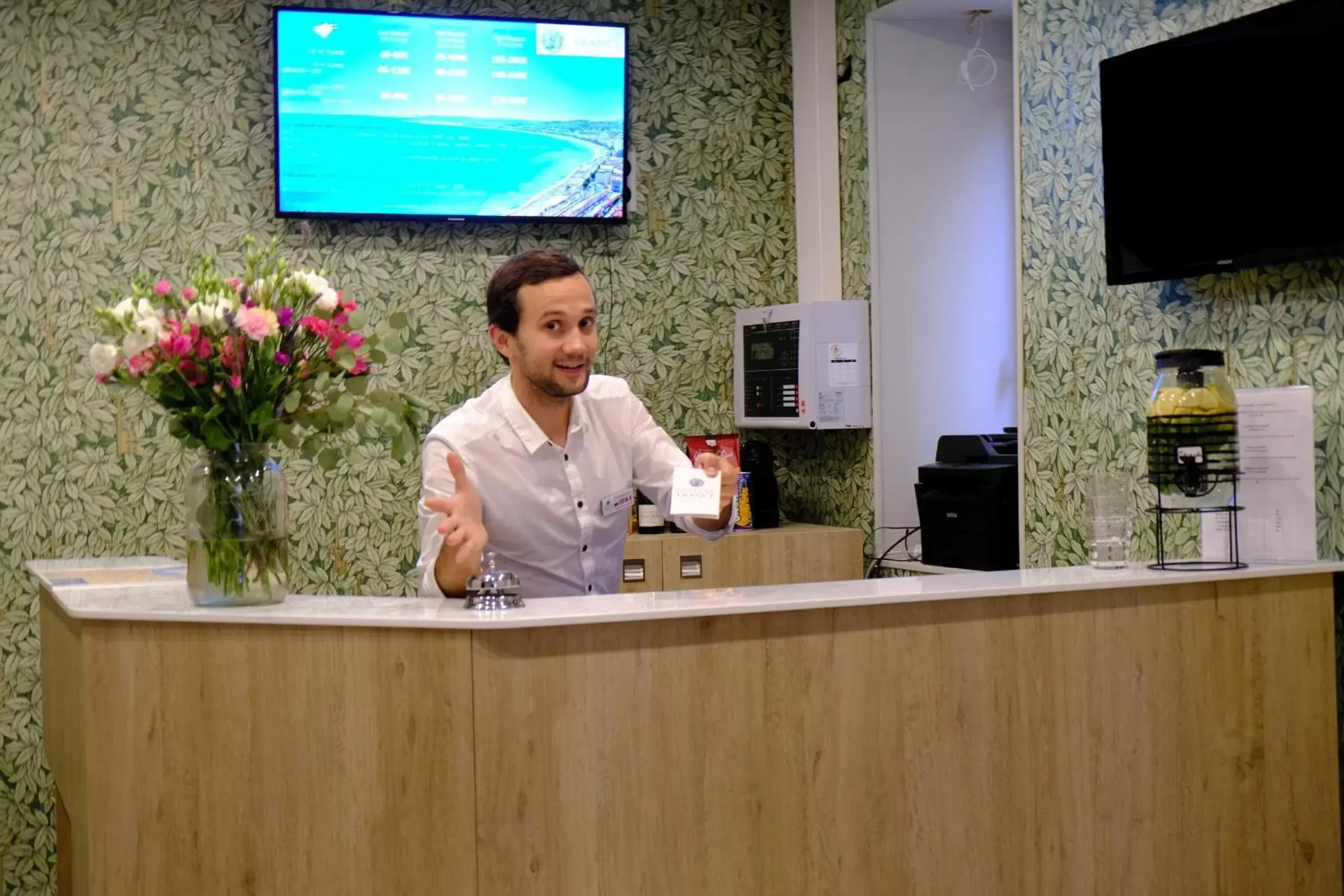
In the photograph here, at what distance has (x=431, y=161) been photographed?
194 inches

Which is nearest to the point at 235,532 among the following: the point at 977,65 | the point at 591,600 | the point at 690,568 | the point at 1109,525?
the point at 591,600

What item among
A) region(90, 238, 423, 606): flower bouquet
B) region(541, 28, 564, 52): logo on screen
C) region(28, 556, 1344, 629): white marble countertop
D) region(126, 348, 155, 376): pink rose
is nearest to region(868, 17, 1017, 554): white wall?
region(541, 28, 564, 52): logo on screen

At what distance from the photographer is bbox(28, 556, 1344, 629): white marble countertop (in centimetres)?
225

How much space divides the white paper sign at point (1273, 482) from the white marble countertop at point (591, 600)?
0.10 m

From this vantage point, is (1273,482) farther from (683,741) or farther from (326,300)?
(326,300)

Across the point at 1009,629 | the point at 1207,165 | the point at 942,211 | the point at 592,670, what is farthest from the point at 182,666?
the point at 942,211

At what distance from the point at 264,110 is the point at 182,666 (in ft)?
10.1

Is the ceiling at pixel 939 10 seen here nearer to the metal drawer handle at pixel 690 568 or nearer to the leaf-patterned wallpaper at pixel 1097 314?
the leaf-patterned wallpaper at pixel 1097 314

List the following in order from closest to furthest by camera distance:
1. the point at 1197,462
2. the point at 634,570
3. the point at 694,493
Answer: the point at 694,493 < the point at 1197,462 < the point at 634,570

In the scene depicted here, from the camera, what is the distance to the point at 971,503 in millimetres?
4395

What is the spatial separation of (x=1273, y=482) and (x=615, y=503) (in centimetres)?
150

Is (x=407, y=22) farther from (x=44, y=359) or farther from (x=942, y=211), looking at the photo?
(x=942, y=211)

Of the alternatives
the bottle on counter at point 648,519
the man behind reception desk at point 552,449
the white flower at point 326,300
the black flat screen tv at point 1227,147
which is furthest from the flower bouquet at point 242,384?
the bottle on counter at point 648,519

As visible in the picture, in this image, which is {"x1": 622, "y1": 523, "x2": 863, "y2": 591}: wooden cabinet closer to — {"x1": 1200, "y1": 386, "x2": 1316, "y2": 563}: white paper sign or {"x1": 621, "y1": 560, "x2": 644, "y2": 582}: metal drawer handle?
{"x1": 621, "y1": 560, "x2": 644, "y2": 582}: metal drawer handle
